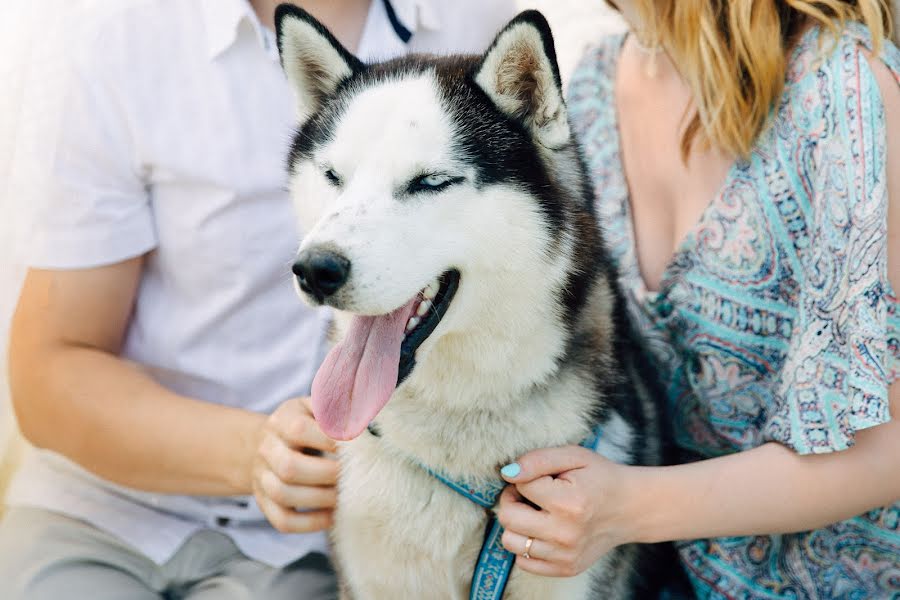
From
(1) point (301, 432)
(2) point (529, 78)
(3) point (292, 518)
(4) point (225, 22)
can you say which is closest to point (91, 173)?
(4) point (225, 22)

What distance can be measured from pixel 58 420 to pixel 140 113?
59 centimetres

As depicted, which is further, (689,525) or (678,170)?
(678,170)

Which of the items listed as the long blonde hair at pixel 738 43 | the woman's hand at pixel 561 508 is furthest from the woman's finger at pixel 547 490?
the long blonde hair at pixel 738 43

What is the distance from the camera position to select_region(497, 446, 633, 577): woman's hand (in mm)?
1320

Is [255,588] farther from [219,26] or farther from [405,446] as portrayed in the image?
[219,26]

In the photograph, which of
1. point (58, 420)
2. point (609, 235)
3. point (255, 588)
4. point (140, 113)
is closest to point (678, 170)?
point (609, 235)

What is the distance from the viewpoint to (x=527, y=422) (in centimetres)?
137

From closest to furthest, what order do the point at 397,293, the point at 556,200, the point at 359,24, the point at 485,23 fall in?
the point at 397,293 → the point at 556,200 → the point at 359,24 → the point at 485,23

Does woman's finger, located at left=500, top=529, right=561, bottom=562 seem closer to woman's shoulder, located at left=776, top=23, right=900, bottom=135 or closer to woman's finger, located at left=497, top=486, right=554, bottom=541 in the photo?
woman's finger, located at left=497, top=486, right=554, bottom=541

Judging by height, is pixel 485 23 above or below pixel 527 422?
above

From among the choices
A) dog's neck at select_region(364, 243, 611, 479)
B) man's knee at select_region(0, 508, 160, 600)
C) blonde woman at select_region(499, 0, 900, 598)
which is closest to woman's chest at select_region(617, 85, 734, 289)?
blonde woman at select_region(499, 0, 900, 598)

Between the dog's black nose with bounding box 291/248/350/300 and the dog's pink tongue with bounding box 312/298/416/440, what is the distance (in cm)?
16

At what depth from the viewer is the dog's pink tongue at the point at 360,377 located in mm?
1212

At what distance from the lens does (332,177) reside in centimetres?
129
